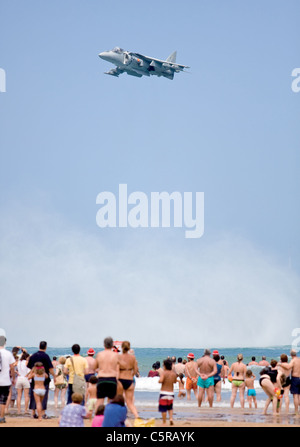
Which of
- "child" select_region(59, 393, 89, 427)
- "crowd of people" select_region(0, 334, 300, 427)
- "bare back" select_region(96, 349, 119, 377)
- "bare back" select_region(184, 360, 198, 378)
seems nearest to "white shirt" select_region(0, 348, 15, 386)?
"crowd of people" select_region(0, 334, 300, 427)

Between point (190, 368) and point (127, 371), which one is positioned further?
point (190, 368)

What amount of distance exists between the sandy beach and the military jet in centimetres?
3740

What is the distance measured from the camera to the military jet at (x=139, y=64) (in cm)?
5356

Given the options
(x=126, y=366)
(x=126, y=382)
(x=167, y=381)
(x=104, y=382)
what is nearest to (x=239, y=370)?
(x=167, y=381)

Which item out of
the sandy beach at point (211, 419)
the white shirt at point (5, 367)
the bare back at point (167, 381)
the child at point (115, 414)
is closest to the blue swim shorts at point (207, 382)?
the sandy beach at point (211, 419)

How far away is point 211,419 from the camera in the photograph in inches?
666

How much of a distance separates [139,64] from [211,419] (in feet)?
133

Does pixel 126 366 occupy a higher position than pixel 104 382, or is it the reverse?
pixel 126 366

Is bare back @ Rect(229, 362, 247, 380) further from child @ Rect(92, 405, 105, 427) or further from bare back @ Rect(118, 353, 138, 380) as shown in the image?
child @ Rect(92, 405, 105, 427)

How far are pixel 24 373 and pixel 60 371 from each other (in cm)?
127

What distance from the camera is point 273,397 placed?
733 inches

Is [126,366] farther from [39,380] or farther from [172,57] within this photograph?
[172,57]
